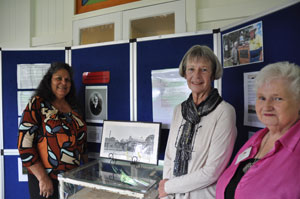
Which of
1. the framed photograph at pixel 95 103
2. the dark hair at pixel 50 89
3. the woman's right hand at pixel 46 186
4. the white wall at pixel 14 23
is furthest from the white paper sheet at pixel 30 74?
the woman's right hand at pixel 46 186

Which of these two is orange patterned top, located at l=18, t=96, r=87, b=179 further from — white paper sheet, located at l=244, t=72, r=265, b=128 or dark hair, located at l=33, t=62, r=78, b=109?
white paper sheet, located at l=244, t=72, r=265, b=128

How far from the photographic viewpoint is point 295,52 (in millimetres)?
946

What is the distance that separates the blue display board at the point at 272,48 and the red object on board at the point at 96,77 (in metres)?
1.06

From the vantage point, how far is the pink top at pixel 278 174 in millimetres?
614

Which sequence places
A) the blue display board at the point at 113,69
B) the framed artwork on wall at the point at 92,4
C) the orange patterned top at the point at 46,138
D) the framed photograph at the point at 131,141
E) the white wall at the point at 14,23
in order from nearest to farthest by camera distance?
the orange patterned top at the point at 46,138, the framed photograph at the point at 131,141, the blue display board at the point at 113,69, the framed artwork on wall at the point at 92,4, the white wall at the point at 14,23

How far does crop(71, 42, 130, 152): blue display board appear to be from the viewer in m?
1.71

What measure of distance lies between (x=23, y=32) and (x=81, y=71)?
1.22 meters

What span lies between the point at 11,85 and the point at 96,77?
2.92ft

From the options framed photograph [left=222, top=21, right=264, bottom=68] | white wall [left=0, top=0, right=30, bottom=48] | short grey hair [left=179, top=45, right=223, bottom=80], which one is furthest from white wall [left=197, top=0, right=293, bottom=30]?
white wall [left=0, top=0, right=30, bottom=48]

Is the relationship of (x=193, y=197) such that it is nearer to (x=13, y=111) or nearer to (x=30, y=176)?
(x=30, y=176)

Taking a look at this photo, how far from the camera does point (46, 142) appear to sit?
1.40 m

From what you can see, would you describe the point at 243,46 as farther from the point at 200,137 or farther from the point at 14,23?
the point at 14,23

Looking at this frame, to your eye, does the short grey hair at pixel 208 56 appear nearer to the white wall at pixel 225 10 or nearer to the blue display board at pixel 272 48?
the blue display board at pixel 272 48

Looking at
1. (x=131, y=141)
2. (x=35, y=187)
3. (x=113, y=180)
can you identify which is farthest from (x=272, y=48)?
(x=35, y=187)
